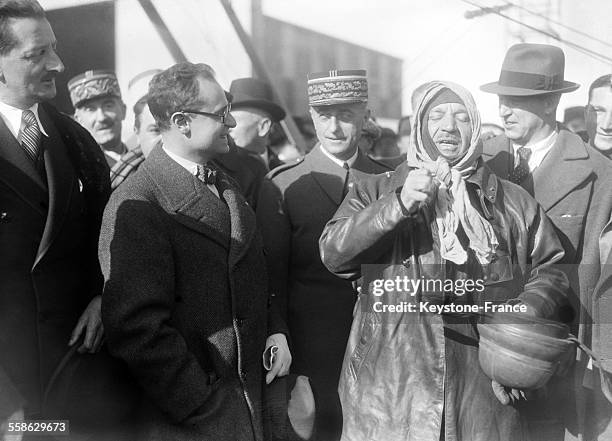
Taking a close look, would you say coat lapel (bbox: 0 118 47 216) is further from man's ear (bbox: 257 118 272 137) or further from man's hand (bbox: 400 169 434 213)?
man's ear (bbox: 257 118 272 137)

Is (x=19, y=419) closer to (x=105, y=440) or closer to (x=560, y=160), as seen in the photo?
(x=105, y=440)

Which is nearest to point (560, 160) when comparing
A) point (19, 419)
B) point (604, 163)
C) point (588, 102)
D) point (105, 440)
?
point (604, 163)

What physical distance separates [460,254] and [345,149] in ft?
2.94

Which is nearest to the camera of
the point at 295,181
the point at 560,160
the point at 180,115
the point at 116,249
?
the point at 116,249

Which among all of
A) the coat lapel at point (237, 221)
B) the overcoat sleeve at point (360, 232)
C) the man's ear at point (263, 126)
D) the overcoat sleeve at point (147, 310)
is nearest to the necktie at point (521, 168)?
the overcoat sleeve at point (360, 232)

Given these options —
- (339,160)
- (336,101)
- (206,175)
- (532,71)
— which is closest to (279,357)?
(206,175)

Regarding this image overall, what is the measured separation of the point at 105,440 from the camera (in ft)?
8.57

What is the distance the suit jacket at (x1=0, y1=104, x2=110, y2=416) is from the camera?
8.05 feet

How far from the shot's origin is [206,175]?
8.52 ft

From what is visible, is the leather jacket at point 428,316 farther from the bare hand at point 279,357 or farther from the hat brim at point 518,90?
the hat brim at point 518,90

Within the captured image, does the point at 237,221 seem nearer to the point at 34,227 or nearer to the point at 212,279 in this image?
the point at 212,279

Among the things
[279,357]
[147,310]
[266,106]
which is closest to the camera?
[147,310]

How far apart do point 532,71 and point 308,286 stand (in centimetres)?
114

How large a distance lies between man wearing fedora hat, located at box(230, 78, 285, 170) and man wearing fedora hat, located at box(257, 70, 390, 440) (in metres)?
0.54
